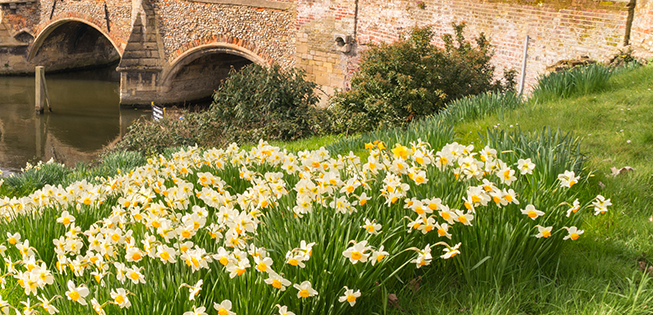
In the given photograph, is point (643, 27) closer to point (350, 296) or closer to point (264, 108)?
point (264, 108)

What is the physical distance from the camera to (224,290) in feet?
7.70

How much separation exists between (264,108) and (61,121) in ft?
35.2

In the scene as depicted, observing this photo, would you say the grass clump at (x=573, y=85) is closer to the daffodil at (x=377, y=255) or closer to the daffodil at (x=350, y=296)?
the daffodil at (x=377, y=255)

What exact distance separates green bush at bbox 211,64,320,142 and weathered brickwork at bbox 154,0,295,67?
493 centimetres

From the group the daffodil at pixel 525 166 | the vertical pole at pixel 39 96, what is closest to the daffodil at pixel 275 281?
the daffodil at pixel 525 166

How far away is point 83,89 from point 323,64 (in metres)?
12.8

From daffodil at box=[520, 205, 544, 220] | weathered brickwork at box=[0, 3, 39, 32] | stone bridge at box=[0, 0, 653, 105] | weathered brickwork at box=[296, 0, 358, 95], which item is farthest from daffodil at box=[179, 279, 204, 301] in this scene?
weathered brickwork at box=[0, 3, 39, 32]

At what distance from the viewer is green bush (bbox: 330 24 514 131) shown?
9430 millimetres

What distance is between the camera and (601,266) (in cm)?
283

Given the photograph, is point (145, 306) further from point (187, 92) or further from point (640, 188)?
point (187, 92)

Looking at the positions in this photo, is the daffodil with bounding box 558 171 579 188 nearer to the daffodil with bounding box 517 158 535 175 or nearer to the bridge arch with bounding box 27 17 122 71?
the daffodil with bounding box 517 158 535 175

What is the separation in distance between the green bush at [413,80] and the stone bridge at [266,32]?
1273mm

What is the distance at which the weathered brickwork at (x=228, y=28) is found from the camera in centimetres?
1733

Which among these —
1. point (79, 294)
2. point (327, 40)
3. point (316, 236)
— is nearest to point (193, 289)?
point (79, 294)
